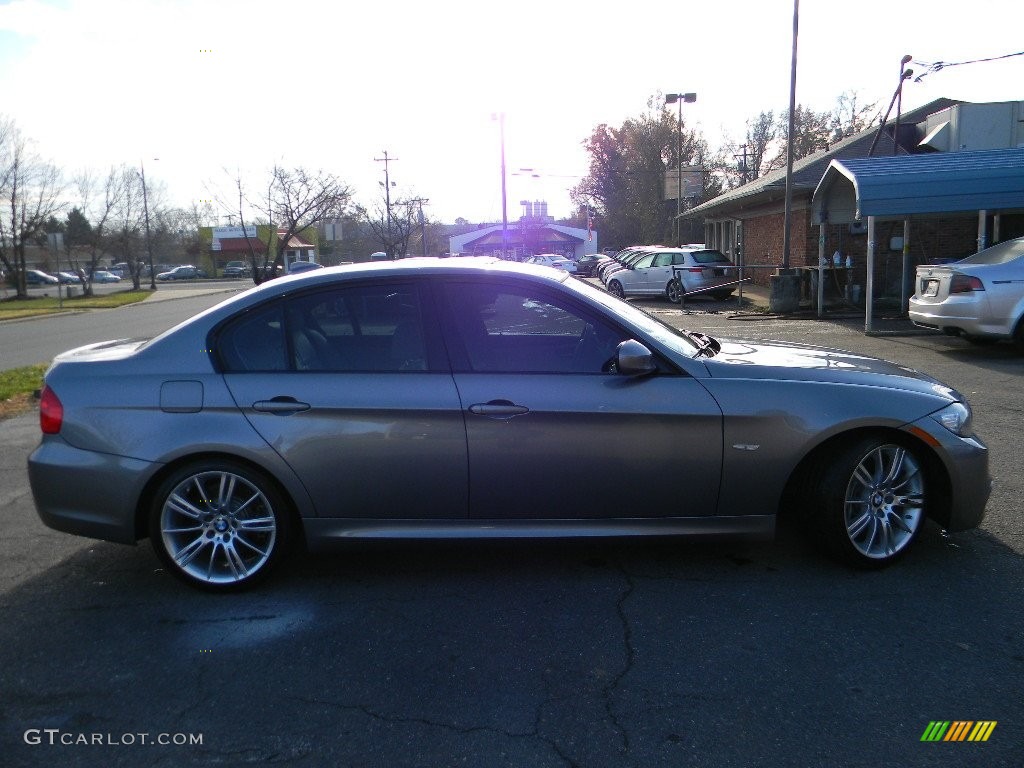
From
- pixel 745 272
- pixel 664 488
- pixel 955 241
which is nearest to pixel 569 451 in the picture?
pixel 664 488

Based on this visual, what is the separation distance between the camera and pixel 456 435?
4.00 meters

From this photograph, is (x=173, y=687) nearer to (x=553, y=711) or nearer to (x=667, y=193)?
(x=553, y=711)

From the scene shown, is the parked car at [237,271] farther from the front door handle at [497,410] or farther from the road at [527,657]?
the front door handle at [497,410]

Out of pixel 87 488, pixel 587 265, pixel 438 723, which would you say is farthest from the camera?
pixel 587 265

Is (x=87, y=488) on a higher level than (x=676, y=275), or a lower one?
lower

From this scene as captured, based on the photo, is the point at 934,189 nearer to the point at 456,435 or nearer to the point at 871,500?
the point at 871,500

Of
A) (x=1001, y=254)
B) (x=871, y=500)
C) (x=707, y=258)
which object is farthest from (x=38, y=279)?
(x=871, y=500)

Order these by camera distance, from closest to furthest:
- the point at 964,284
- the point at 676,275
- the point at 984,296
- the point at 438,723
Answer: the point at 438,723 → the point at 984,296 → the point at 964,284 → the point at 676,275

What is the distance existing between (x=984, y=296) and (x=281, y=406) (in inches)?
400

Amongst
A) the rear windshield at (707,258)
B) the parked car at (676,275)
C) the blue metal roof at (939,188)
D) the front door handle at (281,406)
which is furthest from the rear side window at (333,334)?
the rear windshield at (707,258)

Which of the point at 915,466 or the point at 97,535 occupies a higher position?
the point at 915,466

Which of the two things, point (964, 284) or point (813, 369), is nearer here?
point (813, 369)

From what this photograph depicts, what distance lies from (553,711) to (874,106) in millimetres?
60314

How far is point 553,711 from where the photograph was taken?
3082 millimetres
